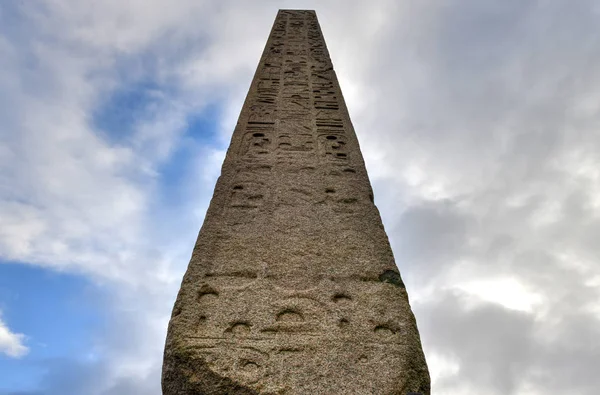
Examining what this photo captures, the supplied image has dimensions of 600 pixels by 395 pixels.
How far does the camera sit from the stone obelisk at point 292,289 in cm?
198

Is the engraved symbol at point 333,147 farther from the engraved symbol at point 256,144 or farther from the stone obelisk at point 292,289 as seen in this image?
the engraved symbol at point 256,144

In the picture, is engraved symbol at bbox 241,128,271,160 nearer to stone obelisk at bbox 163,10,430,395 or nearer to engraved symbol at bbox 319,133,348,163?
stone obelisk at bbox 163,10,430,395

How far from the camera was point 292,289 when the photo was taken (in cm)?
234

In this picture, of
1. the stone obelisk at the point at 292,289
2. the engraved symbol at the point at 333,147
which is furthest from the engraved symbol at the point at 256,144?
the engraved symbol at the point at 333,147

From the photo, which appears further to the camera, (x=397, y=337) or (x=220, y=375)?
(x=397, y=337)

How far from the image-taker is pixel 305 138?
374 centimetres

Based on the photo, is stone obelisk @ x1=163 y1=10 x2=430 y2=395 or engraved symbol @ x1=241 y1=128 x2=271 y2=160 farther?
engraved symbol @ x1=241 y1=128 x2=271 y2=160

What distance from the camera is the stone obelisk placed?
6.51 ft

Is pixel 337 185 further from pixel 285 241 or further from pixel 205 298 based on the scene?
pixel 205 298

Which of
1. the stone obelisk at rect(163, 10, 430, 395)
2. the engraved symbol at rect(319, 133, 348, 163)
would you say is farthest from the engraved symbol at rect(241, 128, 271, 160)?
the engraved symbol at rect(319, 133, 348, 163)

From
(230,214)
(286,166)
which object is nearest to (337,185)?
(286,166)

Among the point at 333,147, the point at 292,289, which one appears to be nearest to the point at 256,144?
the point at 333,147

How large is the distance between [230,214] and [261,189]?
0.29 m

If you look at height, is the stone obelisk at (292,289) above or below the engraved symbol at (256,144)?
below
